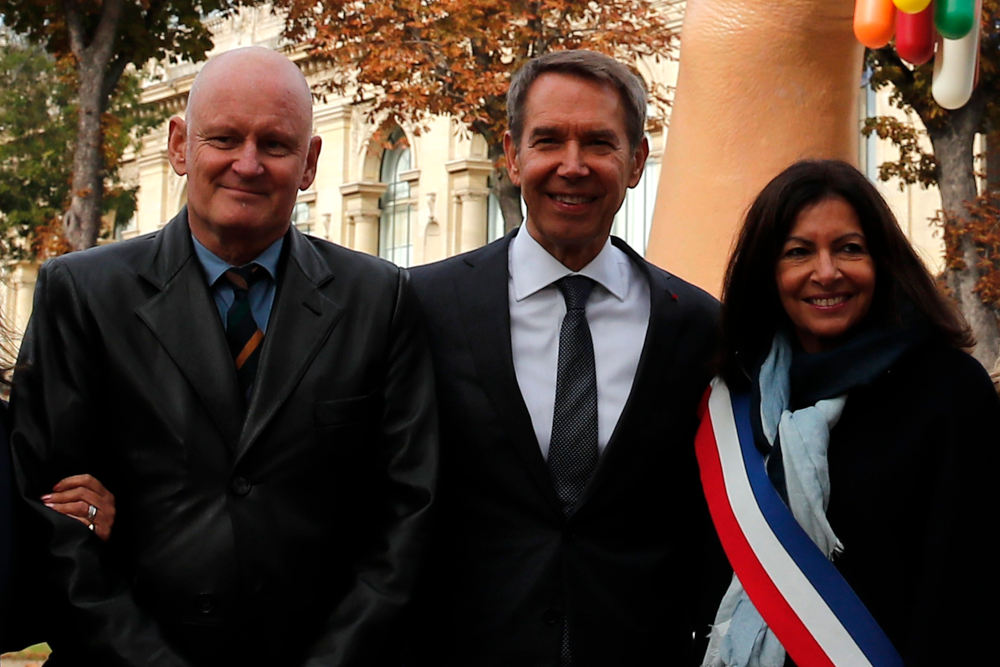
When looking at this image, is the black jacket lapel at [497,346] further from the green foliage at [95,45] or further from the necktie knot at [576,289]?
the green foliage at [95,45]

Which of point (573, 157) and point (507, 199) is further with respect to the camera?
point (507, 199)

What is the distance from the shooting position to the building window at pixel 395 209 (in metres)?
37.4

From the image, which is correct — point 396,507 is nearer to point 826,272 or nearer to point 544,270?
point 544,270

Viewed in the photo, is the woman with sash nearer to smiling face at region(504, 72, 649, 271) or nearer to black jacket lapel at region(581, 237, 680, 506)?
black jacket lapel at region(581, 237, 680, 506)

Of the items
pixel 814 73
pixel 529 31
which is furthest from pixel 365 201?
pixel 814 73

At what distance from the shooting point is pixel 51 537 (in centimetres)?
309

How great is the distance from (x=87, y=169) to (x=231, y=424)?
1550 centimetres

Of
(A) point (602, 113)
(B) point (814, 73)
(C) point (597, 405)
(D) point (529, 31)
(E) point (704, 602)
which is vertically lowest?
(E) point (704, 602)

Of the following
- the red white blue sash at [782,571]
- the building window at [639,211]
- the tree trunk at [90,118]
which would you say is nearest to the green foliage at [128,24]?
the tree trunk at [90,118]

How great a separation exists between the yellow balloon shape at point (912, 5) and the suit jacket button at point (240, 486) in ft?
8.88

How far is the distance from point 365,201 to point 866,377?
34717 millimetres

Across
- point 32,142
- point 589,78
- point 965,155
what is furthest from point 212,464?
point 32,142

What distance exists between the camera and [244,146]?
325cm

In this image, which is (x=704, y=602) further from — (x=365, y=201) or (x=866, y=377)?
(x=365, y=201)
